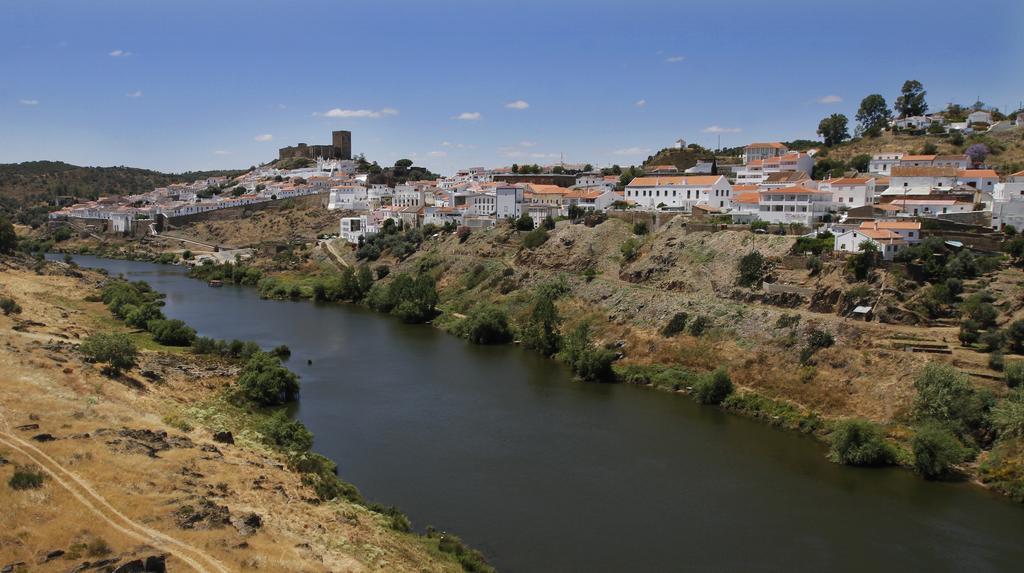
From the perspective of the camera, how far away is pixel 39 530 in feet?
34.2

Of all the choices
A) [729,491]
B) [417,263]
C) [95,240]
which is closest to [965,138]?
[417,263]

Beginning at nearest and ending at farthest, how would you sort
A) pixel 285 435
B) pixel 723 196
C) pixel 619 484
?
1. pixel 619 484
2. pixel 285 435
3. pixel 723 196

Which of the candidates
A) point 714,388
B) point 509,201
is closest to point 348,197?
point 509,201

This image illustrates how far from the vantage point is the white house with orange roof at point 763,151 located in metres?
48.5

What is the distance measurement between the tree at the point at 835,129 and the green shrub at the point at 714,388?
3576 cm

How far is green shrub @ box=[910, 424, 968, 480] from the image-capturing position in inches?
710

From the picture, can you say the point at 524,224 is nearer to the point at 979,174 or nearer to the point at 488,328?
the point at 488,328

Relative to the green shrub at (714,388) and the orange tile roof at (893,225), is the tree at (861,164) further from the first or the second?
the green shrub at (714,388)

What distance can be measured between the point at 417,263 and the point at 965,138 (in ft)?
116

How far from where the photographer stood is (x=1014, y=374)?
1956 centimetres

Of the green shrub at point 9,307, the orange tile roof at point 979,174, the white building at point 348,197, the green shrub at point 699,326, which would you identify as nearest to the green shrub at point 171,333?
the green shrub at point 9,307

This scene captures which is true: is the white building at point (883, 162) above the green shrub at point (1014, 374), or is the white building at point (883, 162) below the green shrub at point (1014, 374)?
above

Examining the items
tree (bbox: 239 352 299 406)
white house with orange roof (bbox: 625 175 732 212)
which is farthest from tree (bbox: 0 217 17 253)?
white house with orange roof (bbox: 625 175 732 212)

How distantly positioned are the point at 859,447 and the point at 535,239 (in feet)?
80.1
